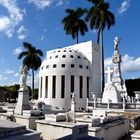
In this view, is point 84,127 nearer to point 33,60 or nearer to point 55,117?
point 55,117

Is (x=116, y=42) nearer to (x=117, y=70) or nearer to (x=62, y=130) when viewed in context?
(x=117, y=70)

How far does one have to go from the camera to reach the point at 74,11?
4853 cm

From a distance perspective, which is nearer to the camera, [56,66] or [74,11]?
[56,66]

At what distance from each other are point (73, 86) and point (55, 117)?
26.4m

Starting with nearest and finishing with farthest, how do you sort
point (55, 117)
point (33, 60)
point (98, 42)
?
1. point (55, 117)
2. point (98, 42)
3. point (33, 60)

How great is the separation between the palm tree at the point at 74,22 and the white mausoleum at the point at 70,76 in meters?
7.29

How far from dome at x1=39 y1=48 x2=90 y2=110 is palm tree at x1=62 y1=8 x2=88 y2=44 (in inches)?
353

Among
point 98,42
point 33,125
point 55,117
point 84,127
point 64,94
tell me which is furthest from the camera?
point 98,42

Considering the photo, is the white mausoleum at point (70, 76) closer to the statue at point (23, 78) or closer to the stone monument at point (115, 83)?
the stone monument at point (115, 83)

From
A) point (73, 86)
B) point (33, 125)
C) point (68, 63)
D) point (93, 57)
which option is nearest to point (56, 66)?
point (68, 63)

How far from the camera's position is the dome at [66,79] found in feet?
130

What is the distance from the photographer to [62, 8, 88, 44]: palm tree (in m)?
48.1

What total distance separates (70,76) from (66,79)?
3.08 ft

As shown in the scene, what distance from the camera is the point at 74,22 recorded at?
4806cm
